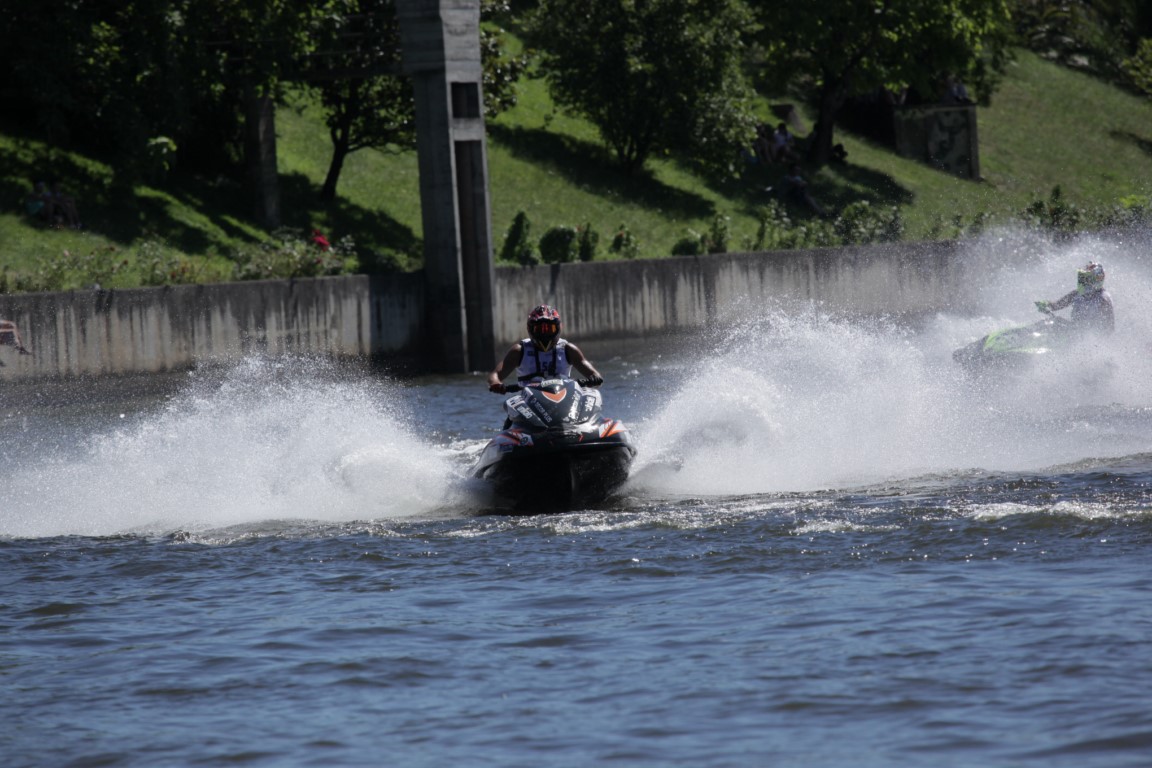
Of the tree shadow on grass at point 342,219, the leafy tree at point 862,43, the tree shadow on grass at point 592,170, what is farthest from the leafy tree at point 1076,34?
the tree shadow on grass at point 342,219

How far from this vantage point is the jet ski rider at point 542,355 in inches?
592

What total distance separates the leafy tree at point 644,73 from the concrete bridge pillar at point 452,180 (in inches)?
575

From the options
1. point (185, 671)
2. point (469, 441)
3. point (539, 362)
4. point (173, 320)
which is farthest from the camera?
point (173, 320)

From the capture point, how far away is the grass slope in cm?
3281

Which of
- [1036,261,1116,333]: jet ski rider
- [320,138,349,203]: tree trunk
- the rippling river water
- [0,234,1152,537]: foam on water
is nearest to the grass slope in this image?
[320,138,349,203]: tree trunk

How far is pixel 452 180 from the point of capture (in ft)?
106

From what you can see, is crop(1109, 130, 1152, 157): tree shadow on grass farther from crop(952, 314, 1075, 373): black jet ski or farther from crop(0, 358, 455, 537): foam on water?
crop(0, 358, 455, 537): foam on water

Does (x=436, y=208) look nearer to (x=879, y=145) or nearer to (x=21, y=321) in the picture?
(x=21, y=321)

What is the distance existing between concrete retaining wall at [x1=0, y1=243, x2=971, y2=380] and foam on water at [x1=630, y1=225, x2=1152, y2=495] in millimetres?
8073

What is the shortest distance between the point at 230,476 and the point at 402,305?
16.1 meters

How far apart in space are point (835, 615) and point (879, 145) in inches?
2025

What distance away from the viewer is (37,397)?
26031mm

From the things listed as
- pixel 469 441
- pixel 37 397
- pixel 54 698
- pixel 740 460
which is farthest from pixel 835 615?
pixel 37 397

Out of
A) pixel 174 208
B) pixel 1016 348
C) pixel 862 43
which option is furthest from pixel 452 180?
pixel 862 43
